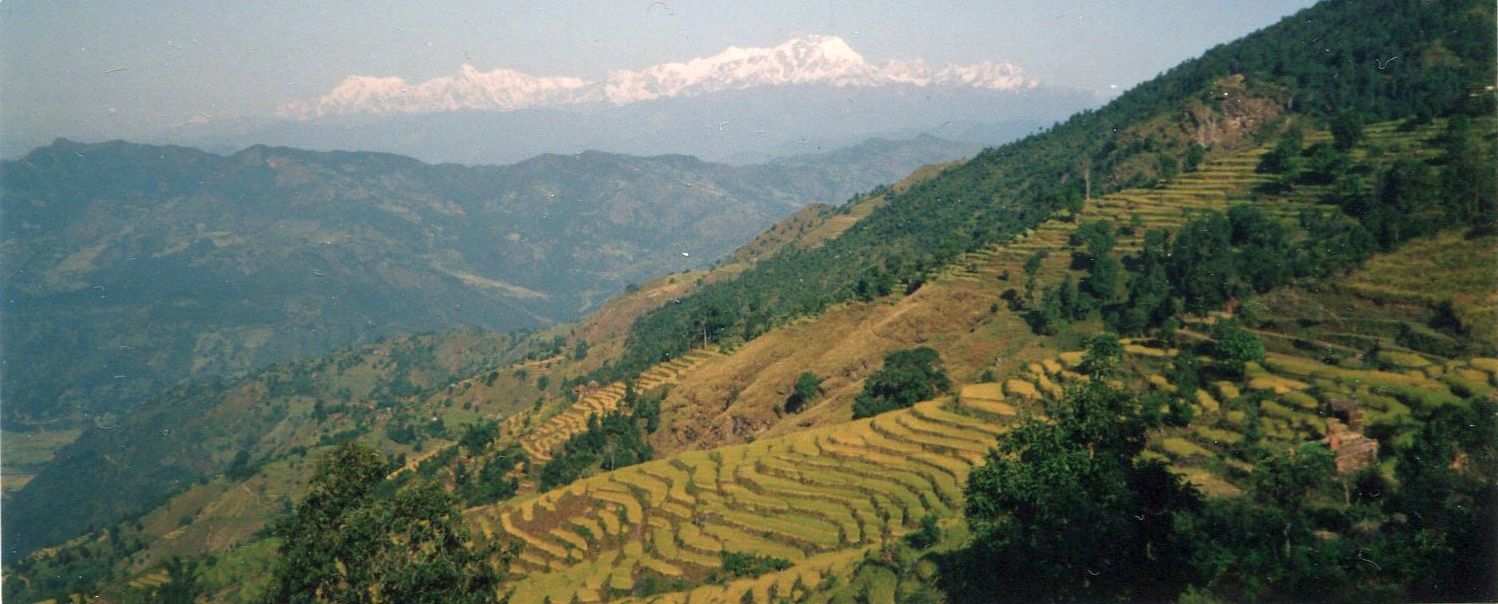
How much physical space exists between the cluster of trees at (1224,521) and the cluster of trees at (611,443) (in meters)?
34.4

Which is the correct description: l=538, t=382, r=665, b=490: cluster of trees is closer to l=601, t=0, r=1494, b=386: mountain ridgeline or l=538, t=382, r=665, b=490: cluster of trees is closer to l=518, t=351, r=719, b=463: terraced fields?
l=518, t=351, r=719, b=463: terraced fields

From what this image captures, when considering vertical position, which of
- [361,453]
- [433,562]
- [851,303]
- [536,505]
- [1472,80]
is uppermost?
[1472,80]

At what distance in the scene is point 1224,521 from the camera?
1666cm

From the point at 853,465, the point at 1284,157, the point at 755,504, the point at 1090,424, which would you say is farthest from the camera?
the point at 1284,157

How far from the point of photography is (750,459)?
3866 centimetres

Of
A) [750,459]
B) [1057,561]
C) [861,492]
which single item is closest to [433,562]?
[1057,561]

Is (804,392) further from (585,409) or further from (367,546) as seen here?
(367,546)

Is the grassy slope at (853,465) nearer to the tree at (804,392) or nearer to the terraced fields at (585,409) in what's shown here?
the tree at (804,392)

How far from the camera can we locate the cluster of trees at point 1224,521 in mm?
14984

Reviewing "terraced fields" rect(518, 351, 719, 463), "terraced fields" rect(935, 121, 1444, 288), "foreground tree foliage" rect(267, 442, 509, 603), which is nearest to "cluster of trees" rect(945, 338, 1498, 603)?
"foreground tree foliage" rect(267, 442, 509, 603)

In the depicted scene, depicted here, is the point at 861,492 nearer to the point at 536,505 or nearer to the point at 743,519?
the point at 743,519

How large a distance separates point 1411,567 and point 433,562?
57.4 feet

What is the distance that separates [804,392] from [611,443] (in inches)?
567

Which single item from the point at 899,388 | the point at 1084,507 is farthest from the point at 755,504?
the point at 1084,507
